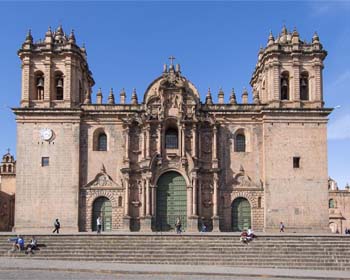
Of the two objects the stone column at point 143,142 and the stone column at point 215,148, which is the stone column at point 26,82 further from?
the stone column at point 215,148

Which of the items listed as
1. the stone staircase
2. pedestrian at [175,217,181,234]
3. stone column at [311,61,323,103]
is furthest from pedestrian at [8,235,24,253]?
stone column at [311,61,323,103]

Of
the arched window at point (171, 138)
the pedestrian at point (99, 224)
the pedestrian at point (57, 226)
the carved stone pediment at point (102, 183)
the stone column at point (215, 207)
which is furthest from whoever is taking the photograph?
the arched window at point (171, 138)

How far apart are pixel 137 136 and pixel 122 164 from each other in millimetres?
2258

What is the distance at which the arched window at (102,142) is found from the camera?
38809 mm

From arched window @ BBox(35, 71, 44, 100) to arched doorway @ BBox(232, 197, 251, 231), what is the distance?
1577cm

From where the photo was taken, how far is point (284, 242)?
28656mm

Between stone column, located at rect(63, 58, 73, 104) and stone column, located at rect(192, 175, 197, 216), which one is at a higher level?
stone column, located at rect(63, 58, 73, 104)

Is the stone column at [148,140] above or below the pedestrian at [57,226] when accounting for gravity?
above

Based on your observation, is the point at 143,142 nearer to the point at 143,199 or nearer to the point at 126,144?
the point at 126,144

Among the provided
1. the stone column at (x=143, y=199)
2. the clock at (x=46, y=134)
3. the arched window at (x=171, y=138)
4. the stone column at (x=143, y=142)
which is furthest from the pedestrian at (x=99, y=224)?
the arched window at (x=171, y=138)

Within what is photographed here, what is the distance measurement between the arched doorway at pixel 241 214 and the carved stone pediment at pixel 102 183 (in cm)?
806

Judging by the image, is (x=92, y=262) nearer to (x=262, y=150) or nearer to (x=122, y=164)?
(x=122, y=164)

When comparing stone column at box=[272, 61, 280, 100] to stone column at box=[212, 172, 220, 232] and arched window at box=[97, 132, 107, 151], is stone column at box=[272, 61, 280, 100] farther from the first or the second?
arched window at box=[97, 132, 107, 151]

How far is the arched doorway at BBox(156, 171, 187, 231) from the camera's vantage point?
3738 centimetres
